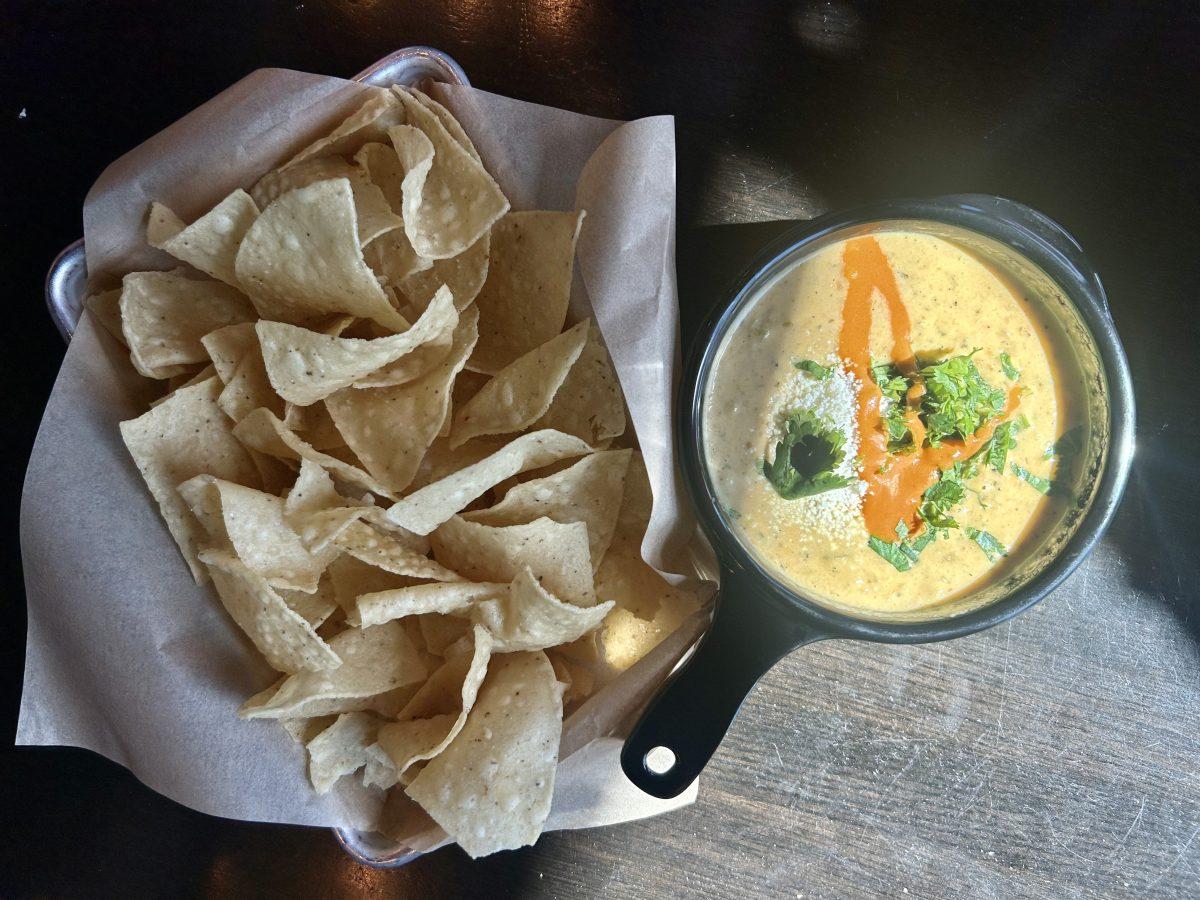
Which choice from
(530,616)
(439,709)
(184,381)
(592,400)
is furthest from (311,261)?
(439,709)

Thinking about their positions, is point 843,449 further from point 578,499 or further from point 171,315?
point 171,315

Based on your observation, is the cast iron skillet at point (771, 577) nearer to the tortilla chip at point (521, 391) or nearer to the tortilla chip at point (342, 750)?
the tortilla chip at point (521, 391)

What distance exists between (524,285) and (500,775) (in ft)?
2.39

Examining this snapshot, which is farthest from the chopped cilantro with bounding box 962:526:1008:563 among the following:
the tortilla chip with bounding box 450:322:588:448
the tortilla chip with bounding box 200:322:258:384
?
the tortilla chip with bounding box 200:322:258:384

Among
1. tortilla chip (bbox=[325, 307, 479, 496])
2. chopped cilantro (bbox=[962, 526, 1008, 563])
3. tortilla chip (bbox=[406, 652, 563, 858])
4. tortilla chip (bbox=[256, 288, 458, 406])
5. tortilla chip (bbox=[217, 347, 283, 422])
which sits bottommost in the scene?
tortilla chip (bbox=[406, 652, 563, 858])

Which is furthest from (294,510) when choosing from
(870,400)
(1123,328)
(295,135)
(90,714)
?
(1123,328)

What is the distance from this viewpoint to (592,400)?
1.37 meters

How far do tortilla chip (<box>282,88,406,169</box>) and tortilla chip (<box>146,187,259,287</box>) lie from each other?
0.10m

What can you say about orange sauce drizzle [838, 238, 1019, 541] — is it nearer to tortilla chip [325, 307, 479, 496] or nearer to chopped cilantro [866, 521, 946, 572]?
chopped cilantro [866, 521, 946, 572]

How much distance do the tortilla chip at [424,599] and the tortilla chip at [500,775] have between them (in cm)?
15

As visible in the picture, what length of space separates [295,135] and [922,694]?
1359 millimetres

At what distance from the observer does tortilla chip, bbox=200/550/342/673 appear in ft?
4.03

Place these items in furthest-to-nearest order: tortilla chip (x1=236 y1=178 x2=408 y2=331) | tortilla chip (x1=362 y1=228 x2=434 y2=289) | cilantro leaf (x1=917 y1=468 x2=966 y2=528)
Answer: tortilla chip (x1=362 y1=228 x2=434 y2=289) → cilantro leaf (x1=917 y1=468 x2=966 y2=528) → tortilla chip (x1=236 y1=178 x2=408 y2=331)

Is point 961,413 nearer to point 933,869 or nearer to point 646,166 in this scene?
point 646,166
